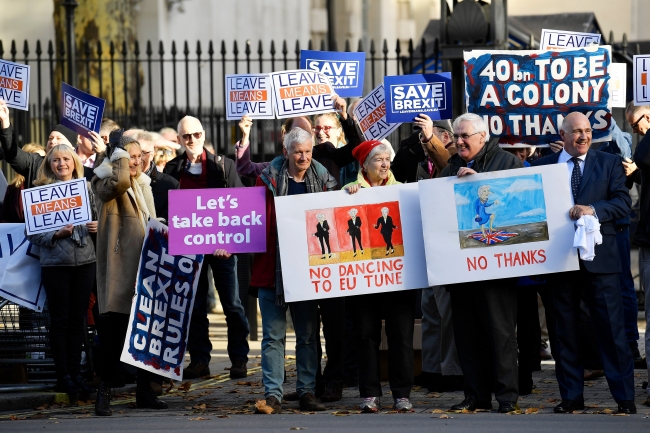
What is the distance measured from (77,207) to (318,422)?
262 cm

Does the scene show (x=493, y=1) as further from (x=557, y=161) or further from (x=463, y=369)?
(x=463, y=369)

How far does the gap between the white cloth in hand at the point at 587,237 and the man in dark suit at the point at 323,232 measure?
5.79ft

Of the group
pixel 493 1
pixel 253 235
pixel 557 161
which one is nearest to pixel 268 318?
pixel 253 235

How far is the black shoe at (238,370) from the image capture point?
11352 millimetres

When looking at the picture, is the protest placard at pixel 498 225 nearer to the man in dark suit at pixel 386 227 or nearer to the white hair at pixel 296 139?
the man in dark suit at pixel 386 227

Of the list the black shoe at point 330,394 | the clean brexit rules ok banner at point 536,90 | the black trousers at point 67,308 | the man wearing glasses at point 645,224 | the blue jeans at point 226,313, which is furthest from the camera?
the blue jeans at point 226,313

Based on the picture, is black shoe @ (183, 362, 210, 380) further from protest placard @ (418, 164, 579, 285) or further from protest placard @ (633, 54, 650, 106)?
protest placard @ (633, 54, 650, 106)

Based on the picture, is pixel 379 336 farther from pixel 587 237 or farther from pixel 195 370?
pixel 195 370

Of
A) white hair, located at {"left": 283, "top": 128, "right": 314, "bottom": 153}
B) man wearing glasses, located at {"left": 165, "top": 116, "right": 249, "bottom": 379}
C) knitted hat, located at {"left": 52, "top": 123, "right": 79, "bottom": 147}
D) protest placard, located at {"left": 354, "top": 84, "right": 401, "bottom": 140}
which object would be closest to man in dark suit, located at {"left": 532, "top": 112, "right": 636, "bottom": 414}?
white hair, located at {"left": 283, "top": 128, "right": 314, "bottom": 153}

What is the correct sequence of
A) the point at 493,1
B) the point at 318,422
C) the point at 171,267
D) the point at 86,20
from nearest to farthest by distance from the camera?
the point at 318,422 < the point at 171,267 < the point at 493,1 < the point at 86,20

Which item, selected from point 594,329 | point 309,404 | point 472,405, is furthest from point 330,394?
point 594,329

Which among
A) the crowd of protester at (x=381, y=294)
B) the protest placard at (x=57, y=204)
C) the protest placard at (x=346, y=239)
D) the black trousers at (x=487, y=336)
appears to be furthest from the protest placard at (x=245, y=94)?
the black trousers at (x=487, y=336)

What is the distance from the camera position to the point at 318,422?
8.70m

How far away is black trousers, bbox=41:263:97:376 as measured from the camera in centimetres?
984
